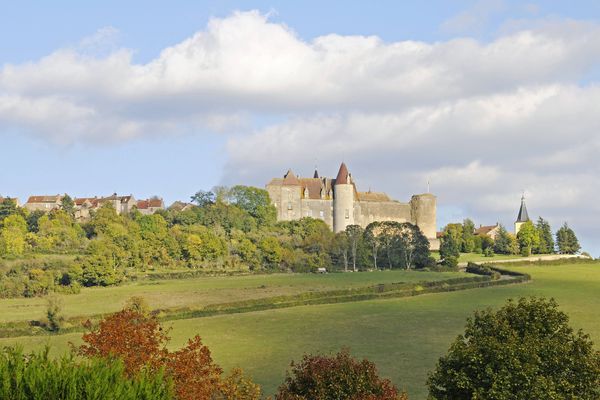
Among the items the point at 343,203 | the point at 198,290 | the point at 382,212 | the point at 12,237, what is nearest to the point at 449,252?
the point at 382,212

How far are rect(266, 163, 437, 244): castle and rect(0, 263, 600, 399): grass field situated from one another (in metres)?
46.9

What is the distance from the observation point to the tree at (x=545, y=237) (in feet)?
441

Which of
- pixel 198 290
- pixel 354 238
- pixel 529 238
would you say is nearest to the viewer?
pixel 198 290

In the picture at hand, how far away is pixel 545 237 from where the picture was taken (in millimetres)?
137000

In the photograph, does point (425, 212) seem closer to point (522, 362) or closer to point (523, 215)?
point (523, 215)

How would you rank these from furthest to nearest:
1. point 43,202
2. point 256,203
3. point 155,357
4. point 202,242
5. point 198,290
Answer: point 43,202 → point 256,203 → point 202,242 → point 198,290 → point 155,357

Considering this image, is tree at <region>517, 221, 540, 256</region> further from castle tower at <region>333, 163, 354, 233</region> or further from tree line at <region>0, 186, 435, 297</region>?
castle tower at <region>333, 163, 354, 233</region>

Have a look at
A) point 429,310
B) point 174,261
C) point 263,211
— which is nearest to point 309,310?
point 429,310

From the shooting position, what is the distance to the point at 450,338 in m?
52.9

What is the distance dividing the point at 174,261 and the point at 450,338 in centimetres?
5552

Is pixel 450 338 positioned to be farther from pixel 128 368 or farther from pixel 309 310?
pixel 128 368

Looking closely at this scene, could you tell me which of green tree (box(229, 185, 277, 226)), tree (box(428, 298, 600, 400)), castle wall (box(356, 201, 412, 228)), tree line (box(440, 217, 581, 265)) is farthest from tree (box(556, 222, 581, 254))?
tree (box(428, 298, 600, 400))

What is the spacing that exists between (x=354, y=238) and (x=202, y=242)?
2117 cm

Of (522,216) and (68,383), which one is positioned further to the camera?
(522,216)
